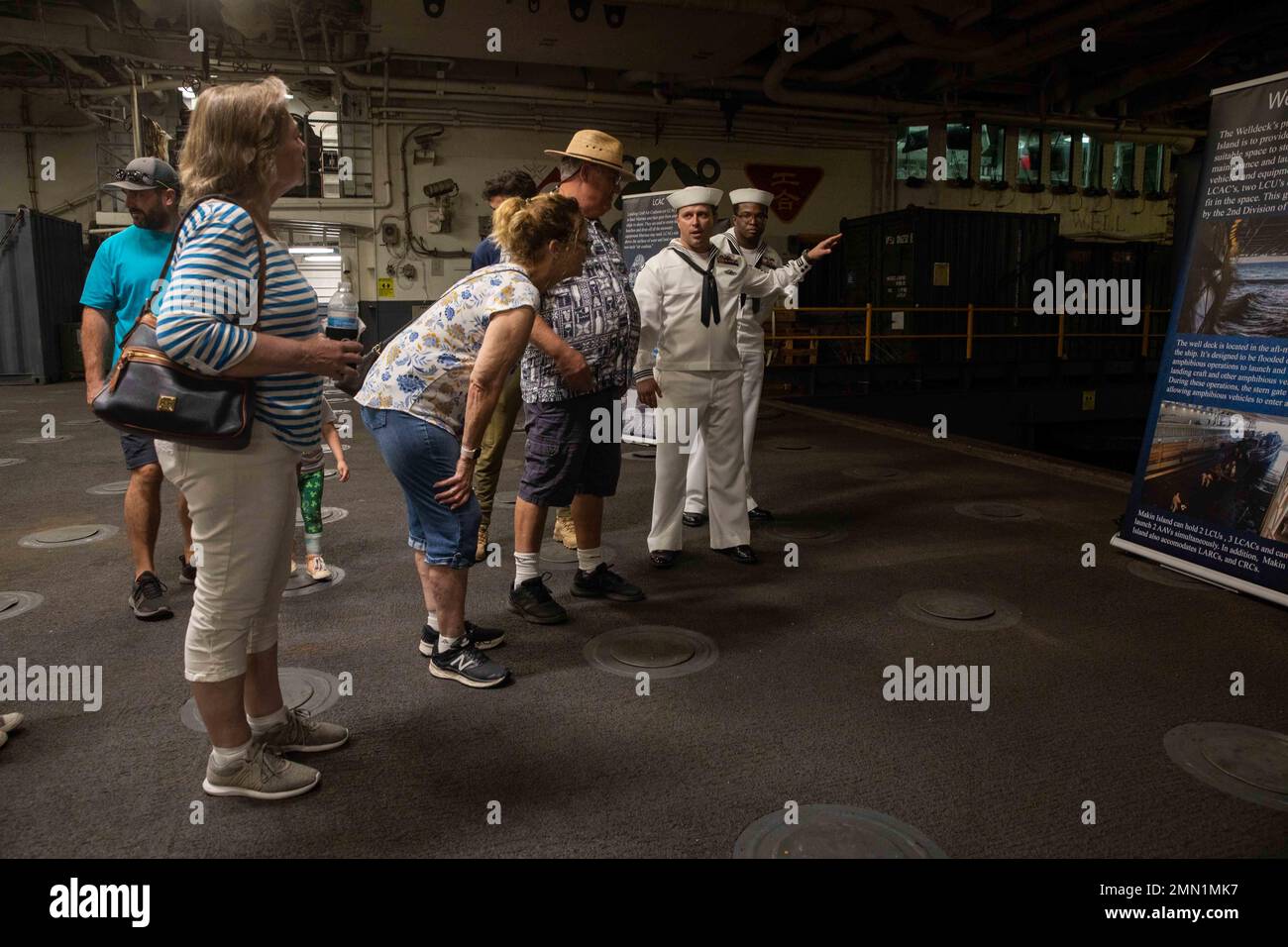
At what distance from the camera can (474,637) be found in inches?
130

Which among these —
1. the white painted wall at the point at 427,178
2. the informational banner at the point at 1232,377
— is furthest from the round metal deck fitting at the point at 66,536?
the white painted wall at the point at 427,178

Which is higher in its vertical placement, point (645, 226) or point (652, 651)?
point (645, 226)

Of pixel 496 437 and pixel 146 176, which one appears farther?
pixel 496 437

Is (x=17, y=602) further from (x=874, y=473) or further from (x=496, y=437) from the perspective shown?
(x=874, y=473)

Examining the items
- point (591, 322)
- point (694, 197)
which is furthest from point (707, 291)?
point (591, 322)

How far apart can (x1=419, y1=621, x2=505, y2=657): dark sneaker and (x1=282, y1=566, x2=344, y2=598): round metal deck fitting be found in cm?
96

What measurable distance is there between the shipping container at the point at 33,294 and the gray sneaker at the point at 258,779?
52.0 feet

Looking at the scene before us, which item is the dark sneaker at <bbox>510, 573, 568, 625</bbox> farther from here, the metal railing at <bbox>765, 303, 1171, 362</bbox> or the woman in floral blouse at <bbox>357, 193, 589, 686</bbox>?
the metal railing at <bbox>765, 303, 1171, 362</bbox>

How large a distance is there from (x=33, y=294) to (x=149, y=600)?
46.2 feet

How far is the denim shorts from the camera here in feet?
8.90

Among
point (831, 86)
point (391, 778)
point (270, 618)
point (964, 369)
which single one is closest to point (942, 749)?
point (391, 778)

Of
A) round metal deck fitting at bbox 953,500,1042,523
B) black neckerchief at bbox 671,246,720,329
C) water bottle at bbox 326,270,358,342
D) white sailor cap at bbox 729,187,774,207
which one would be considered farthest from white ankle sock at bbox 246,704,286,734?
round metal deck fitting at bbox 953,500,1042,523

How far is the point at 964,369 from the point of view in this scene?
13.5m
